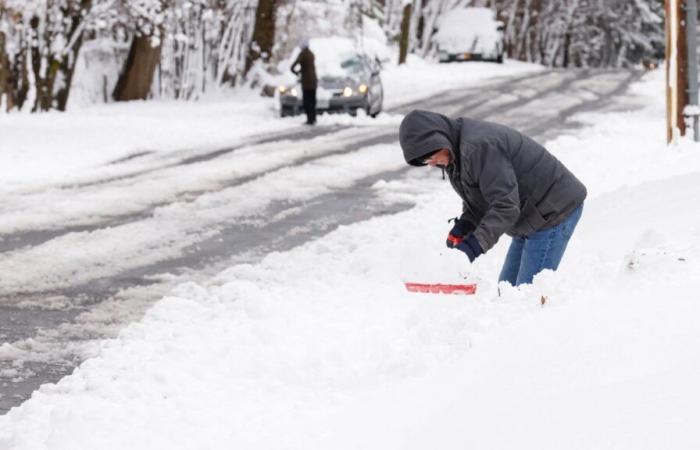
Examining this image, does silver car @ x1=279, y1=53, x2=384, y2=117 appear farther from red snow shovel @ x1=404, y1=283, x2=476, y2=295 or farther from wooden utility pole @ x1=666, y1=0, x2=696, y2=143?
red snow shovel @ x1=404, y1=283, x2=476, y2=295

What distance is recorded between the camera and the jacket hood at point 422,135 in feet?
16.3

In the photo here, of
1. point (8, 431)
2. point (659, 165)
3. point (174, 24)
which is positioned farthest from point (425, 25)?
point (8, 431)

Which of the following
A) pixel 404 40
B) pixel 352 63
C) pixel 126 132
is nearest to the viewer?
pixel 126 132

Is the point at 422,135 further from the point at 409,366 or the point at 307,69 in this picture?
the point at 307,69

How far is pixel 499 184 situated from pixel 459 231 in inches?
19.6

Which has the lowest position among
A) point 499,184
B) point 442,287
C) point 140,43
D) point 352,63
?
point 352,63

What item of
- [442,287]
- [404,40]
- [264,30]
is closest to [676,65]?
[442,287]

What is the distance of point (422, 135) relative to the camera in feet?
16.4

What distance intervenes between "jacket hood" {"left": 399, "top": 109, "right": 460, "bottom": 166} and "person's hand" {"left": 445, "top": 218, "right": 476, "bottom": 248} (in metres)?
0.61

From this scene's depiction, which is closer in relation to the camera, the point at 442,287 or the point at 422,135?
the point at 422,135

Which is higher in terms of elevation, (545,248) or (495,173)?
(495,173)

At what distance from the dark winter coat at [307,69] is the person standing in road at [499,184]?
15.7 m

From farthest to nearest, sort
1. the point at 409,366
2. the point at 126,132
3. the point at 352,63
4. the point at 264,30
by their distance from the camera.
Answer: the point at 264,30
the point at 352,63
the point at 126,132
the point at 409,366

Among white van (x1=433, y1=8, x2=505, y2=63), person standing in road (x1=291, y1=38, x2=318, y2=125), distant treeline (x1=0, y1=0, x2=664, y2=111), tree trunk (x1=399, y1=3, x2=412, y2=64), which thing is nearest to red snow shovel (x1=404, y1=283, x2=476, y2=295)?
person standing in road (x1=291, y1=38, x2=318, y2=125)
